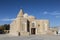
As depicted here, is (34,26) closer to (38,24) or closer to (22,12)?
(38,24)

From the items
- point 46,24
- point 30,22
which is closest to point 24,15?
point 30,22

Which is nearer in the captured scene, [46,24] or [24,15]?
[46,24]

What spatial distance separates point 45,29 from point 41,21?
289 cm

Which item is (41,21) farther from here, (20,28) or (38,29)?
(20,28)

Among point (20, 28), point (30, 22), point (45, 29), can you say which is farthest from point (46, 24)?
point (20, 28)

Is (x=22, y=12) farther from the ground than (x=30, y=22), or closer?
farther from the ground

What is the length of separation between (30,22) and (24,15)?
505cm

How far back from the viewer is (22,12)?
50.2 meters

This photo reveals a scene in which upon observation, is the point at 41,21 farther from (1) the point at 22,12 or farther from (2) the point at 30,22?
(1) the point at 22,12

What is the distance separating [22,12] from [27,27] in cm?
704

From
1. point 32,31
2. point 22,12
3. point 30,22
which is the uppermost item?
point 22,12

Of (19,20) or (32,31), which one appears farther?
(32,31)

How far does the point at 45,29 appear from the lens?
45.9 metres

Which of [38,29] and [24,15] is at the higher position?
[24,15]
